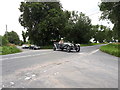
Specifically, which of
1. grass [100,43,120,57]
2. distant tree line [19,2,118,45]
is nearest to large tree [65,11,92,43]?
distant tree line [19,2,118,45]

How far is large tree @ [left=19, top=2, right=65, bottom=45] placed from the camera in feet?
115

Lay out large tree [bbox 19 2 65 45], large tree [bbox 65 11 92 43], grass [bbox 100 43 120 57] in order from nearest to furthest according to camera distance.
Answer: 1. grass [bbox 100 43 120 57]
2. large tree [bbox 19 2 65 45]
3. large tree [bbox 65 11 92 43]

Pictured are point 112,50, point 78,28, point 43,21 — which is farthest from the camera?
point 78,28

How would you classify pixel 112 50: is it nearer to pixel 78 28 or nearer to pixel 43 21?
pixel 43 21

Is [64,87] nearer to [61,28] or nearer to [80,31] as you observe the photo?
[61,28]

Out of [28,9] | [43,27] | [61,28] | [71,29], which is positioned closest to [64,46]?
[43,27]

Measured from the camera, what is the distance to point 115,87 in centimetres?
378

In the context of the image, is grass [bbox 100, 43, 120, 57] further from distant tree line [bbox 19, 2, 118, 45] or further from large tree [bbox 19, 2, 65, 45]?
large tree [bbox 19, 2, 65, 45]

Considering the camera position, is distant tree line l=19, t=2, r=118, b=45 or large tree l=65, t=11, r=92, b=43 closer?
distant tree line l=19, t=2, r=118, b=45

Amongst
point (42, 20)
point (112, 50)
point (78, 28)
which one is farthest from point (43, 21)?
point (112, 50)

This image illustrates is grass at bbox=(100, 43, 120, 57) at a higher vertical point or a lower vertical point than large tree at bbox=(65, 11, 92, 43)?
lower

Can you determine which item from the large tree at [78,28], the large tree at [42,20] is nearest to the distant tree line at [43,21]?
the large tree at [42,20]

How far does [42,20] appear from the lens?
36.2 m

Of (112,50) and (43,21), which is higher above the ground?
(43,21)
